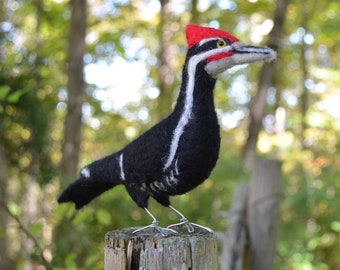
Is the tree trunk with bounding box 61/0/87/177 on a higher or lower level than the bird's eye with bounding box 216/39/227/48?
higher

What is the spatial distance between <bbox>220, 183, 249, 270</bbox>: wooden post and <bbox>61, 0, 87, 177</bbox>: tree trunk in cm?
158

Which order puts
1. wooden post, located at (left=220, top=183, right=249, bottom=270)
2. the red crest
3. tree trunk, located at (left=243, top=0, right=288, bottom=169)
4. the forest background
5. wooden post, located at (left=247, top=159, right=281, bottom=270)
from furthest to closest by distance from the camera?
tree trunk, located at (left=243, top=0, right=288, bottom=169) → the forest background → wooden post, located at (left=247, top=159, right=281, bottom=270) → wooden post, located at (left=220, top=183, right=249, bottom=270) → the red crest

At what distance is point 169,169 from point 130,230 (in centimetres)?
32

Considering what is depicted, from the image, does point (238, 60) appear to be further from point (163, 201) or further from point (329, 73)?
point (329, 73)

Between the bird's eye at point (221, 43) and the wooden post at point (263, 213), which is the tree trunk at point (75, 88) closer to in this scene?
the wooden post at point (263, 213)

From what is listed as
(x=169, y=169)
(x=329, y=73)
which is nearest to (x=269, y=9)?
(x=329, y=73)

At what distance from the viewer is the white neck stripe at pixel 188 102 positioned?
1.72m

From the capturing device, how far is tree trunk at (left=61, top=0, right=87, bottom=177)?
4.52 meters

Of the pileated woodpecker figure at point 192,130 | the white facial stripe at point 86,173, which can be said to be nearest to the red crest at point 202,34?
the pileated woodpecker figure at point 192,130

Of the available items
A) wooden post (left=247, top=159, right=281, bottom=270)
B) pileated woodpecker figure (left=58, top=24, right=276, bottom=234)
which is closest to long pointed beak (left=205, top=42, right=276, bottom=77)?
pileated woodpecker figure (left=58, top=24, right=276, bottom=234)

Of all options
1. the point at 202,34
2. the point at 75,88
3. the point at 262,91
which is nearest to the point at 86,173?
the point at 202,34

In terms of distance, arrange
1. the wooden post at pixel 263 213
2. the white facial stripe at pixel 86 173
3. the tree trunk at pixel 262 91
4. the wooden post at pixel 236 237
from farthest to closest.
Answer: the tree trunk at pixel 262 91 → the wooden post at pixel 263 213 → the wooden post at pixel 236 237 → the white facial stripe at pixel 86 173

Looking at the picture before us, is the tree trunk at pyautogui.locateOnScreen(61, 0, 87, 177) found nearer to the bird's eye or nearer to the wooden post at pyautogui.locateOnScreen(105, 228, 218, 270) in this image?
the wooden post at pyautogui.locateOnScreen(105, 228, 218, 270)

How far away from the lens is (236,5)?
6.04 m
